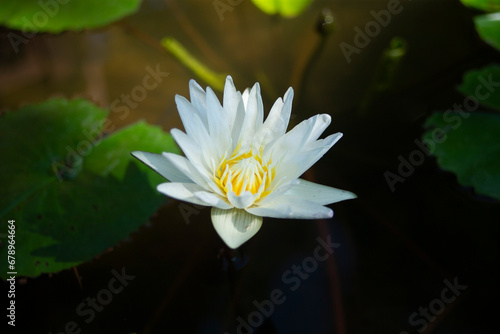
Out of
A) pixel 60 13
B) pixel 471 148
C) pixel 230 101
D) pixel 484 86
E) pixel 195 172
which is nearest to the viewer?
pixel 195 172

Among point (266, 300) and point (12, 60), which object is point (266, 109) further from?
point (12, 60)

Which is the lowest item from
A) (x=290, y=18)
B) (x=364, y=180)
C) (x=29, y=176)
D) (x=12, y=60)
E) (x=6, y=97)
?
(x=364, y=180)

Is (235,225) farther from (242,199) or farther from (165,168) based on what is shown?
(165,168)

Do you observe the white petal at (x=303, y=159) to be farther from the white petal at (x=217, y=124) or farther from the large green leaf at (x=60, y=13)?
the large green leaf at (x=60, y=13)

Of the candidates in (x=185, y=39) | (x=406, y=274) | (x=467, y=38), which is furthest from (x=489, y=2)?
(x=185, y=39)

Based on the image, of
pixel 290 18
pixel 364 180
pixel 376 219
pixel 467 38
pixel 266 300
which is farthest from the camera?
pixel 290 18

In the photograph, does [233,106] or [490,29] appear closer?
[233,106]

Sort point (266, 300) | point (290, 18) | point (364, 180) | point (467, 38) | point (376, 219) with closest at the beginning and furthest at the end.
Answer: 1. point (266, 300)
2. point (376, 219)
3. point (364, 180)
4. point (467, 38)
5. point (290, 18)

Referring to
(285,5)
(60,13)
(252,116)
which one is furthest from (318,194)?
(60,13)

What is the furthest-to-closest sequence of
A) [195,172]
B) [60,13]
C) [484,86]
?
[60,13] → [484,86] → [195,172]
